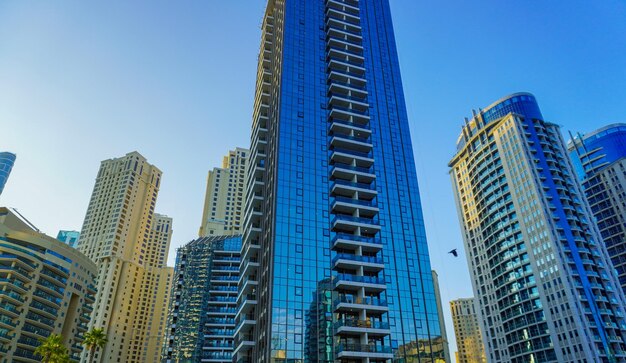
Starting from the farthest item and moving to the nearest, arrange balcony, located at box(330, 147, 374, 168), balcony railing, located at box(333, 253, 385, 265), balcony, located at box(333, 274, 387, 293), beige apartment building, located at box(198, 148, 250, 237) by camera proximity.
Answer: beige apartment building, located at box(198, 148, 250, 237) → balcony, located at box(330, 147, 374, 168) → balcony railing, located at box(333, 253, 385, 265) → balcony, located at box(333, 274, 387, 293)

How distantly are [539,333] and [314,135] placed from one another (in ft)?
225

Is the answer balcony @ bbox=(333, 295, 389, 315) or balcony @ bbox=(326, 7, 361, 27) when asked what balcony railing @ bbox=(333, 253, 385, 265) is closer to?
balcony @ bbox=(333, 295, 389, 315)

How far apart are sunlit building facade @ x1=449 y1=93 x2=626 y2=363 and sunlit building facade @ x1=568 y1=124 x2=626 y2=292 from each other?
26402 millimetres

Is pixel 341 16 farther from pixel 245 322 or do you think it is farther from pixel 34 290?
pixel 34 290

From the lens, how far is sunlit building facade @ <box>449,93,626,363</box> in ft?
326

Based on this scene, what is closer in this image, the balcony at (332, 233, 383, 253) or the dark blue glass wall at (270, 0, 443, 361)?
the dark blue glass wall at (270, 0, 443, 361)

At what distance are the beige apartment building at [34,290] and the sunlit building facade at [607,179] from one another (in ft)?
505

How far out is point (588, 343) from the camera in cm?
9350

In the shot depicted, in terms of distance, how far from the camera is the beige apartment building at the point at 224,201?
182 metres

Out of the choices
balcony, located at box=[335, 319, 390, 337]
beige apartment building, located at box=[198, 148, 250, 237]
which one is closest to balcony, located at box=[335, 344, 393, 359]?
balcony, located at box=[335, 319, 390, 337]

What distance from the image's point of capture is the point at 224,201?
18875cm

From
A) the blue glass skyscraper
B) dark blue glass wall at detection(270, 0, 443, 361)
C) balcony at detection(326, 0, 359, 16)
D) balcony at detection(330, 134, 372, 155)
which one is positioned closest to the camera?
the blue glass skyscraper

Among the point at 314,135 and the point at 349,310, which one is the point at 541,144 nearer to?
the point at 314,135

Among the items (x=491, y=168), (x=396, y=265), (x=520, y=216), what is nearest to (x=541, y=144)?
(x=491, y=168)
